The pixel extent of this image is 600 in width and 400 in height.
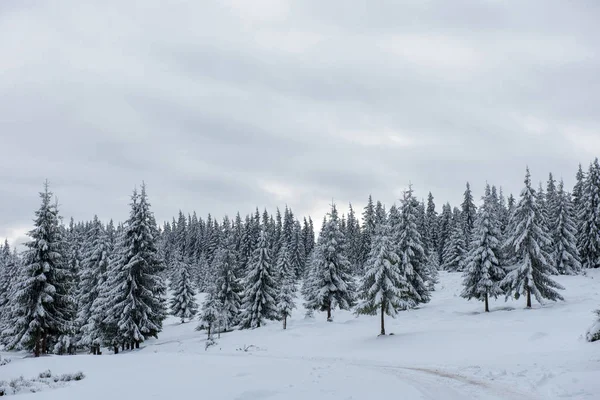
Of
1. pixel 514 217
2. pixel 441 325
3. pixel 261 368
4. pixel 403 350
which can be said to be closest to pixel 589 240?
pixel 514 217

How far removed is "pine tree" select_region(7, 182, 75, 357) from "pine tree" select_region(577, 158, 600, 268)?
205 ft

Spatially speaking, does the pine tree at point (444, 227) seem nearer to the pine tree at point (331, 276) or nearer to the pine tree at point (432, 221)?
the pine tree at point (432, 221)

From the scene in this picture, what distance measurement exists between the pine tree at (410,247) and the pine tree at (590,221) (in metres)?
27.3

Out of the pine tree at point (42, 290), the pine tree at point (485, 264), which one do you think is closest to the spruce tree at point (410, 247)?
the pine tree at point (485, 264)

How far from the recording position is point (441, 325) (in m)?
35.3

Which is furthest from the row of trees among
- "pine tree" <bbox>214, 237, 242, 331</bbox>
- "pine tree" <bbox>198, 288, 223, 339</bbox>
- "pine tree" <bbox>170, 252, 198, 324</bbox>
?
"pine tree" <bbox>170, 252, 198, 324</bbox>

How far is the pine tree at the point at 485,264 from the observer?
39.6 m

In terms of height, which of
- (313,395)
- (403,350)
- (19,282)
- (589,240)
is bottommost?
(403,350)

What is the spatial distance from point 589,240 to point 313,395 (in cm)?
5747

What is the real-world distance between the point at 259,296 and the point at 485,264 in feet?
83.3

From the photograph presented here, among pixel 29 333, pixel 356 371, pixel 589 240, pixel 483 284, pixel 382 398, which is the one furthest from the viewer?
pixel 589 240

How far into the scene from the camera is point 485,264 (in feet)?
129

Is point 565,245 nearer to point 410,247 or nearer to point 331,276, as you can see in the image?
point 410,247

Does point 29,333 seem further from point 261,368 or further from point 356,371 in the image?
point 356,371
